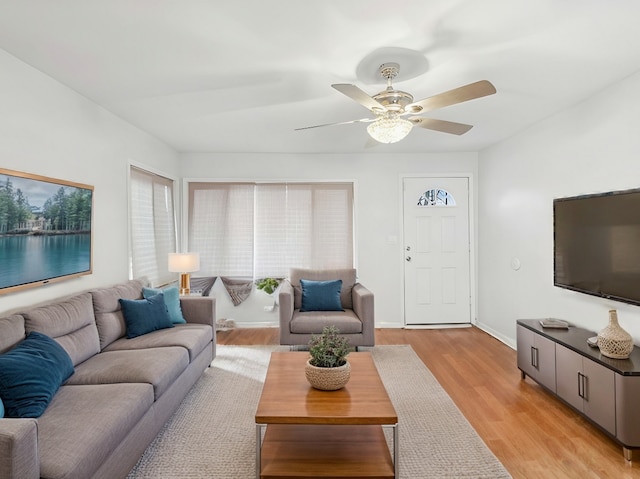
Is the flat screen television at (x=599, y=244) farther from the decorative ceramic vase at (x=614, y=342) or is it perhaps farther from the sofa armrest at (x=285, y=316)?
the sofa armrest at (x=285, y=316)

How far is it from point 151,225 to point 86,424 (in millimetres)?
2910

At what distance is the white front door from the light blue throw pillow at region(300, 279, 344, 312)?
1344 millimetres

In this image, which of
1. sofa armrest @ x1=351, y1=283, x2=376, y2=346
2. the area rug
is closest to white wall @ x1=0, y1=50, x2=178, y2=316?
the area rug

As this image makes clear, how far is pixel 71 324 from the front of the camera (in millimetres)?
2490

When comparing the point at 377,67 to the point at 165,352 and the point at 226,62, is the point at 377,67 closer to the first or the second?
the point at 226,62

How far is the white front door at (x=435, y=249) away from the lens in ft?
16.8

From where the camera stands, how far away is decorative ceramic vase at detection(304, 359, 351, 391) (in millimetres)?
2160

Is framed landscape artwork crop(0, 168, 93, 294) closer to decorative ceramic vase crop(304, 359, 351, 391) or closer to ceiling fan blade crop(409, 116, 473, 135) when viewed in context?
decorative ceramic vase crop(304, 359, 351, 391)

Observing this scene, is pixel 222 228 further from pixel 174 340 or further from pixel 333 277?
pixel 174 340

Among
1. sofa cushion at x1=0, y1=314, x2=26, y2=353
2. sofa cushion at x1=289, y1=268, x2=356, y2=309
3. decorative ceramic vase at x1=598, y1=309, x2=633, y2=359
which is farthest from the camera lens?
sofa cushion at x1=289, y1=268, x2=356, y2=309

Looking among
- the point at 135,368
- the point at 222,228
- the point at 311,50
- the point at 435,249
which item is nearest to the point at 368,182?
the point at 435,249

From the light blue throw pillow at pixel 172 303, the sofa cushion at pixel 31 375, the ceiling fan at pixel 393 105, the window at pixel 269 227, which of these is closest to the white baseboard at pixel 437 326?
the window at pixel 269 227

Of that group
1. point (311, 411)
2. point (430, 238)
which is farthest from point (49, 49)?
point (430, 238)

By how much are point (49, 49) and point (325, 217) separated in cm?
344
